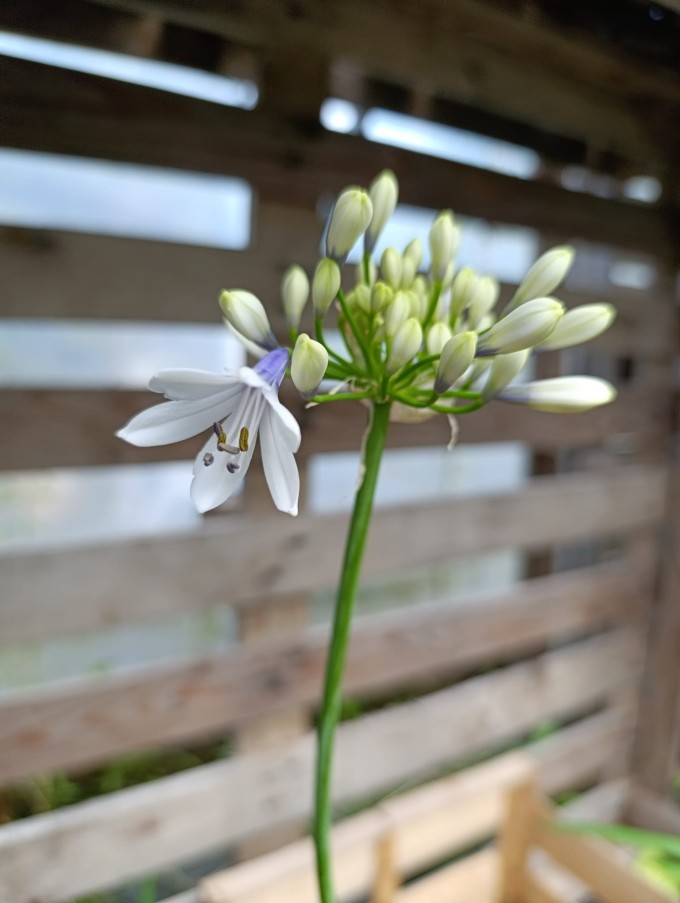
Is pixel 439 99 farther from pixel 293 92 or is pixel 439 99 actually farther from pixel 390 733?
pixel 390 733

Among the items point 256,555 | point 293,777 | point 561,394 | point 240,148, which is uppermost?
point 240,148

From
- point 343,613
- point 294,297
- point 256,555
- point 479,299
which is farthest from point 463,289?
point 256,555

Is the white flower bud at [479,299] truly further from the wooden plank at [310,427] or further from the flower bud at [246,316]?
the wooden plank at [310,427]

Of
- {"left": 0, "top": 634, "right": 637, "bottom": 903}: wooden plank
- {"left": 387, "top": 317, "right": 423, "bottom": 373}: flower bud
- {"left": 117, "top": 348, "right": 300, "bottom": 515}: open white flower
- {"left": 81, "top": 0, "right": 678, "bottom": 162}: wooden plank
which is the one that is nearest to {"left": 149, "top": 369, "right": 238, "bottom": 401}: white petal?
{"left": 117, "top": 348, "right": 300, "bottom": 515}: open white flower

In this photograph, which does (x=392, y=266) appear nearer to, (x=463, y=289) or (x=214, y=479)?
(x=463, y=289)

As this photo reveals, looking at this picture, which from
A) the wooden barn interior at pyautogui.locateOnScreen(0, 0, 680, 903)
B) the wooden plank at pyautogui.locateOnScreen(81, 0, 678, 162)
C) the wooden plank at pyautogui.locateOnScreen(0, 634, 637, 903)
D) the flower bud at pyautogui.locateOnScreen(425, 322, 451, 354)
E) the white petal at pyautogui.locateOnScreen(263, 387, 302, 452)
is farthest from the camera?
the wooden plank at pyautogui.locateOnScreen(0, 634, 637, 903)

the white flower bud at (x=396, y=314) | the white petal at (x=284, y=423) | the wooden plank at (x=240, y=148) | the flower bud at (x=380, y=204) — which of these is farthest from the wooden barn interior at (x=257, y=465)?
the white petal at (x=284, y=423)

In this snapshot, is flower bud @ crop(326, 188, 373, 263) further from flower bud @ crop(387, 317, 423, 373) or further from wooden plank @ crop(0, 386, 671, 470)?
wooden plank @ crop(0, 386, 671, 470)

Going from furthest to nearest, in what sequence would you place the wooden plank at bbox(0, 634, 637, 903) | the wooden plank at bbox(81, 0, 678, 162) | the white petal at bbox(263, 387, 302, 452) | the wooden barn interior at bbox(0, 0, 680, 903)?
the wooden plank at bbox(0, 634, 637, 903), the wooden barn interior at bbox(0, 0, 680, 903), the wooden plank at bbox(81, 0, 678, 162), the white petal at bbox(263, 387, 302, 452)
